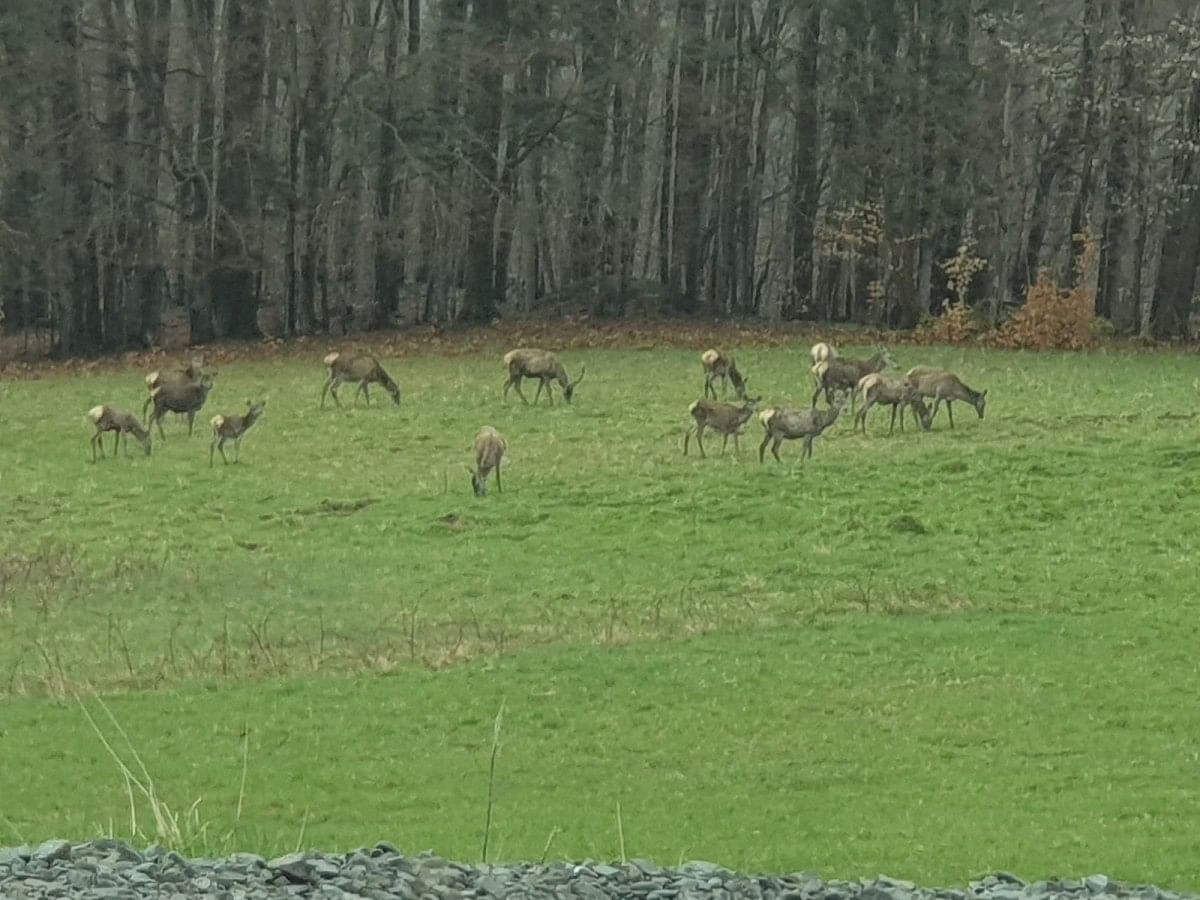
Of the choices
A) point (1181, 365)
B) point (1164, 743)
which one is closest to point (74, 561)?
point (1164, 743)

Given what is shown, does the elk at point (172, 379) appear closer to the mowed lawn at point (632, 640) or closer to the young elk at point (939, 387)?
the mowed lawn at point (632, 640)

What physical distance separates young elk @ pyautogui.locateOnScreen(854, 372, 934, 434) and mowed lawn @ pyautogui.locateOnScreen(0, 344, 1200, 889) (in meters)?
0.52

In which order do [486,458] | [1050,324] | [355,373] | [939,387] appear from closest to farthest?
[486,458] < [939,387] < [355,373] < [1050,324]

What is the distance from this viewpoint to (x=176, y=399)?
30.7 metres

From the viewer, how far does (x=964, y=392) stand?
2900 centimetres

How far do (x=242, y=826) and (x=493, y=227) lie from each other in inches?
1585

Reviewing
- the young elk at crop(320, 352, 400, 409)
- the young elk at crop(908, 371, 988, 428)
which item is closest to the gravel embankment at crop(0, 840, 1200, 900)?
the young elk at crop(908, 371, 988, 428)

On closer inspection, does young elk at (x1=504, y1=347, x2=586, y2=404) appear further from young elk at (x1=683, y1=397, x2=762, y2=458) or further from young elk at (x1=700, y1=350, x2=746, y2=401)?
young elk at (x1=683, y1=397, x2=762, y2=458)

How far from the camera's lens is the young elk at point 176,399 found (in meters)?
30.7

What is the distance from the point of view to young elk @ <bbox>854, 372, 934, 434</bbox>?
2844 cm

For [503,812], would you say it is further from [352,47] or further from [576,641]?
[352,47]

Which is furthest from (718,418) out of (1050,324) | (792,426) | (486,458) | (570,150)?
(570,150)

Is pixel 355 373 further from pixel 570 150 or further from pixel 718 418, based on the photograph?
pixel 570 150

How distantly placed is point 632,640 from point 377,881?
11.6 metres
